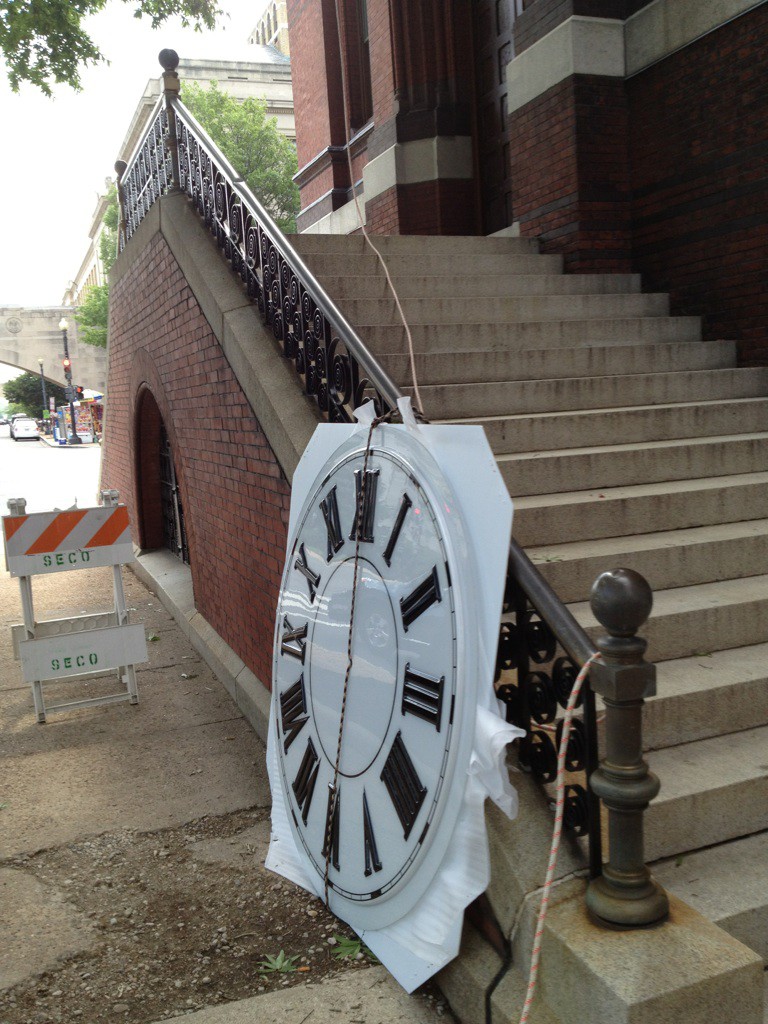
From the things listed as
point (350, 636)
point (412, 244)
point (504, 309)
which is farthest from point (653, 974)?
point (412, 244)

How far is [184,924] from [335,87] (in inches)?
490

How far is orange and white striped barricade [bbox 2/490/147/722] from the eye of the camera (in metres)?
6.16

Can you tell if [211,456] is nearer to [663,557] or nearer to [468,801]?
[663,557]

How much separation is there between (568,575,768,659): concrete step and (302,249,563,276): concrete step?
382 centimetres

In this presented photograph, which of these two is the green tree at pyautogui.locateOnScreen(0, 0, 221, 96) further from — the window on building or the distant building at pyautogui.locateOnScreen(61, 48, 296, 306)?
the distant building at pyautogui.locateOnScreen(61, 48, 296, 306)

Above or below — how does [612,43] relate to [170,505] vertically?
above

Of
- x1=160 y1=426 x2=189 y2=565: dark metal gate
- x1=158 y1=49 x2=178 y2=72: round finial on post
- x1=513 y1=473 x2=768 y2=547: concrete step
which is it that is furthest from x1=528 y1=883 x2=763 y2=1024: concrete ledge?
x1=160 y1=426 x2=189 y2=565: dark metal gate

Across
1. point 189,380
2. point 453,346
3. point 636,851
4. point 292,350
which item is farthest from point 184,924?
point 189,380

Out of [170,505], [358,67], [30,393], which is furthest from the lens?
[30,393]

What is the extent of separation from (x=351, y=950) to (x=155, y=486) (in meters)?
8.87

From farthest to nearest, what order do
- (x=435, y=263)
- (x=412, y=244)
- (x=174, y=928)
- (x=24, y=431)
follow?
1. (x=24, y=431)
2. (x=412, y=244)
3. (x=435, y=263)
4. (x=174, y=928)

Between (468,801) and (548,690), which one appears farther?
(548,690)

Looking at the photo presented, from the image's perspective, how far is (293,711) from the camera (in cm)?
384

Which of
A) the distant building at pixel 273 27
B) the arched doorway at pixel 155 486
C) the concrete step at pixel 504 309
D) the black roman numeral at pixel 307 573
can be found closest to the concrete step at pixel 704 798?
the black roman numeral at pixel 307 573
